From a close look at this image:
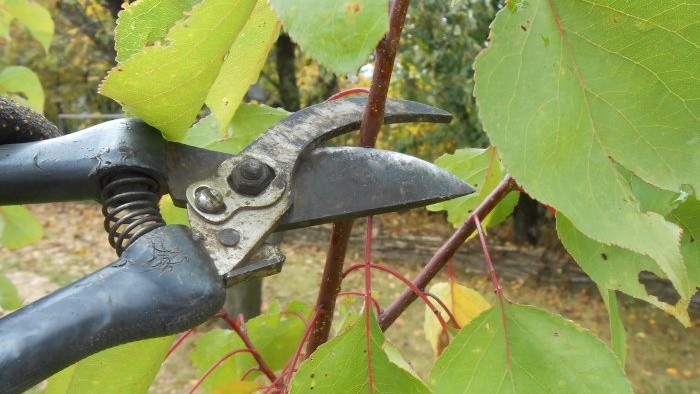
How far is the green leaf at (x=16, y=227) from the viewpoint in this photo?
5.40 feet

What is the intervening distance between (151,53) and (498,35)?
0.27 metres

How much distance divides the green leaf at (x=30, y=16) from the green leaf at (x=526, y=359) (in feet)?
5.01

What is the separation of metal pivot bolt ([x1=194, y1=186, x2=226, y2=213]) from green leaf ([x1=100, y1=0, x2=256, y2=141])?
0.12 m

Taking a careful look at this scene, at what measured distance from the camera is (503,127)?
458mm

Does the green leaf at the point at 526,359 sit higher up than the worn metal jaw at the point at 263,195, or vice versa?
the worn metal jaw at the point at 263,195

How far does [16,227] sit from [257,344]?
0.98 meters

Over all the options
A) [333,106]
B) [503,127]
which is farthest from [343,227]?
[503,127]

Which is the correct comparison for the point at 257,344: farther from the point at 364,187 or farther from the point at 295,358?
the point at 364,187

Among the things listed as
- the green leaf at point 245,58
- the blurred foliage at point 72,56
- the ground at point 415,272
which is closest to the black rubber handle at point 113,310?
the green leaf at point 245,58

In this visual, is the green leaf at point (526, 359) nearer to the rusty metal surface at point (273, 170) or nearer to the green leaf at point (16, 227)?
the rusty metal surface at point (273, 170)

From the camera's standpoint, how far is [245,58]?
695 mm

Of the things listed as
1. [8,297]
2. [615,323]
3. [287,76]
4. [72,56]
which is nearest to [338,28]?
[615,323]

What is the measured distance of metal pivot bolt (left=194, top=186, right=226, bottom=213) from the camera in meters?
0.64

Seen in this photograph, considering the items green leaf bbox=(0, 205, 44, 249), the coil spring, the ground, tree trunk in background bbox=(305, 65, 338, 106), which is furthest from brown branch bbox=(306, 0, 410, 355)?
tree trunk in background bbox=(305, 65, 338, 106)
